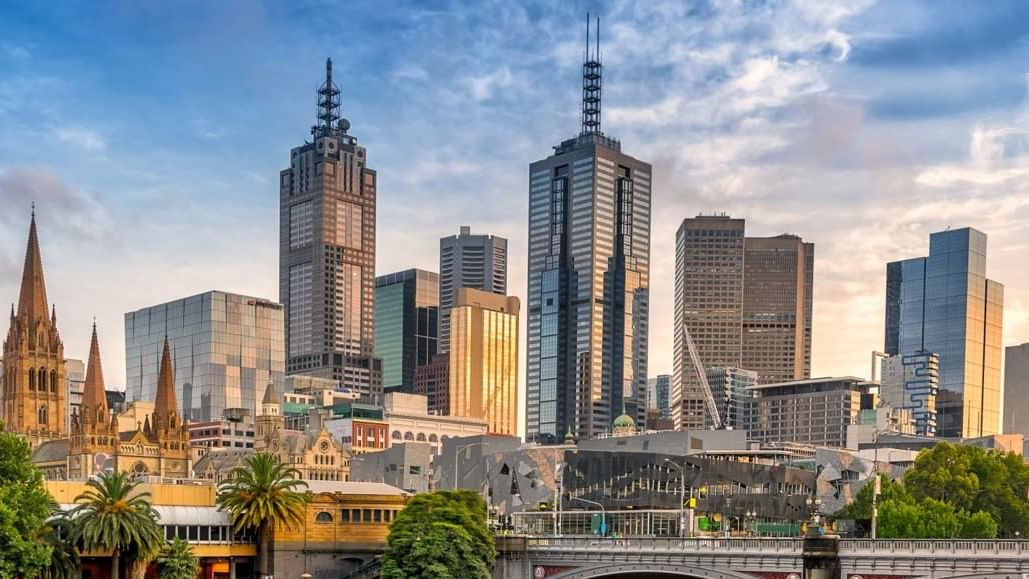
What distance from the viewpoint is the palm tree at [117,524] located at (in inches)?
4469

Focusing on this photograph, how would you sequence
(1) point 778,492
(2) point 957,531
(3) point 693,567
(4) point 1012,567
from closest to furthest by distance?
(4) point 1012,567 < (3) point 693,567 < (2) point 957,531 < (1) point 778,492

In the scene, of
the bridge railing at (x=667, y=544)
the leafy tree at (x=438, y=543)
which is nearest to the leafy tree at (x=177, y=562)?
the leafy tree at (x=438, y=543)

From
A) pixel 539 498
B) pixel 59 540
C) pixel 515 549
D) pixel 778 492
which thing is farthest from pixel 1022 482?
pixel 59 540

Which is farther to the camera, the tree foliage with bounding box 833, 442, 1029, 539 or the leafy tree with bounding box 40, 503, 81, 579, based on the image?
the tree foliage with bounding box 833, 442, 1029, 539

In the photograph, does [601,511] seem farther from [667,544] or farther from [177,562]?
[177,562]

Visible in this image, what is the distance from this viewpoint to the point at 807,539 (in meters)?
98.6

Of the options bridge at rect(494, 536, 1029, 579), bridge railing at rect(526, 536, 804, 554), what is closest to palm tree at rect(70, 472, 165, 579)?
bridge at rect(494, 536, 1029, 579)

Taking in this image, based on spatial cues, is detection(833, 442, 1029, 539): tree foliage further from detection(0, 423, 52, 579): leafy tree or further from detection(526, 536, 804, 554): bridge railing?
detection(0, 423, 52, 579): leafy tree

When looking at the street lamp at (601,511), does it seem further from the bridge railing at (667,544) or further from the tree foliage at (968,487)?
the bridge railing at (667,544)

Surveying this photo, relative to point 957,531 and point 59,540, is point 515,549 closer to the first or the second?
point 59,540

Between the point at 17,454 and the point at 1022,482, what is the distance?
388 feet

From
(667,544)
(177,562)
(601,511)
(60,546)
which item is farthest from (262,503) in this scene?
(601,511)

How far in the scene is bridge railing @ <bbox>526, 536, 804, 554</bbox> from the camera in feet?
336

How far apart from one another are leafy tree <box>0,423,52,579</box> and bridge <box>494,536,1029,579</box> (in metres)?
38.3
